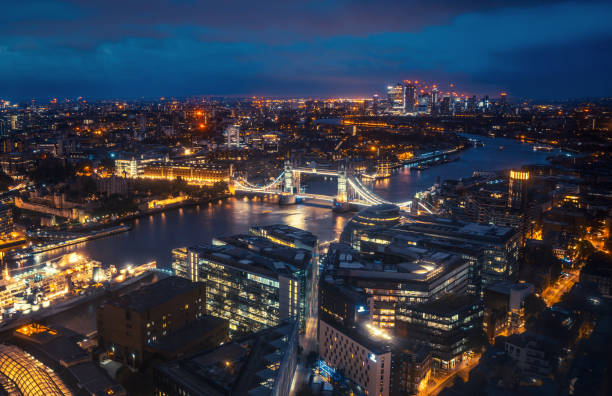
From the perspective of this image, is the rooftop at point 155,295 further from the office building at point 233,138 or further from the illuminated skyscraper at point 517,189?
the office building at point 233,138

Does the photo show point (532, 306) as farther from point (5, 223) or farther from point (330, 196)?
point (5, 223)

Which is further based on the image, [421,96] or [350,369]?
[421,96]

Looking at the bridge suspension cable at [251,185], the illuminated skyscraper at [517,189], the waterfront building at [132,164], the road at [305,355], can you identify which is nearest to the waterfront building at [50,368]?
the road at [305,355]

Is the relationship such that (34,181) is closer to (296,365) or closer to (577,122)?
(296,365)

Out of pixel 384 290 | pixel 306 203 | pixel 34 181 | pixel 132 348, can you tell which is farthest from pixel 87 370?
pixel 34 181

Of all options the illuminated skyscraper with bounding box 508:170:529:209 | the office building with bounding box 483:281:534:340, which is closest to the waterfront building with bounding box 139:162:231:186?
the illuminated skyscraper with bounding box 508:170:529:209
